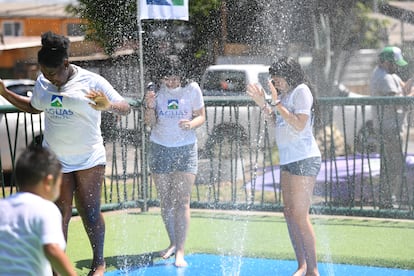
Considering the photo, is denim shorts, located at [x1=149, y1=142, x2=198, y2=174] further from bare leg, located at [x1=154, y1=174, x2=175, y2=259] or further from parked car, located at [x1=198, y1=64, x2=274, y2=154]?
parked car, located at [x1=198, y1=64, x2=274, y2=154]

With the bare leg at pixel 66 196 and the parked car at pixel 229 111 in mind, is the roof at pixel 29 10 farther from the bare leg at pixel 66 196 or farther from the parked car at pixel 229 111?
the bare leg at pixel 66 196

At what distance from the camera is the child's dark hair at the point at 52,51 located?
18.9 ft

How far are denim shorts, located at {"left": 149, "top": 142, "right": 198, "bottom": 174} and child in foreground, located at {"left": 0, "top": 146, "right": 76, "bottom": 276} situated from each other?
3306 millimetres

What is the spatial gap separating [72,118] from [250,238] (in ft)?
9.07

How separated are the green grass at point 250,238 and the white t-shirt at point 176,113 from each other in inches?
41.8

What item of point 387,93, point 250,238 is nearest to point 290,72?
point 250,238

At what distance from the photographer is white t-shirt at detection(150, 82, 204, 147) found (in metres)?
7.11

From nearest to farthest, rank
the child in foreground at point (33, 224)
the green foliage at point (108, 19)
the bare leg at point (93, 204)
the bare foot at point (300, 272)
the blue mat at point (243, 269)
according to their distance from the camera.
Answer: the child in foreground at point (33, 224) < the bare leg at point (93, 204) < the bare foot at point (300, 272) < the blue mat at point (243, 269) < the green foliage at point (108, 19)

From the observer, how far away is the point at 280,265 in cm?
706

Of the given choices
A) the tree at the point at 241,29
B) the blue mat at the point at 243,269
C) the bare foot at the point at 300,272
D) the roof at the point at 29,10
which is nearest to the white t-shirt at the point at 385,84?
the tree at the point at 241,29

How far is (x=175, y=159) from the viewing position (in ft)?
23.2

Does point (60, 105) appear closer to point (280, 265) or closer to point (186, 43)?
point (280, 265)

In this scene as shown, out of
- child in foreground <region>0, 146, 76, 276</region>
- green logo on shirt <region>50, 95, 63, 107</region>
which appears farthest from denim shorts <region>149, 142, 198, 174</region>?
child in foreground <region>0, 146, 76, 276</region>

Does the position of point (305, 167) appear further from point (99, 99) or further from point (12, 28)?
point (12, 28)
